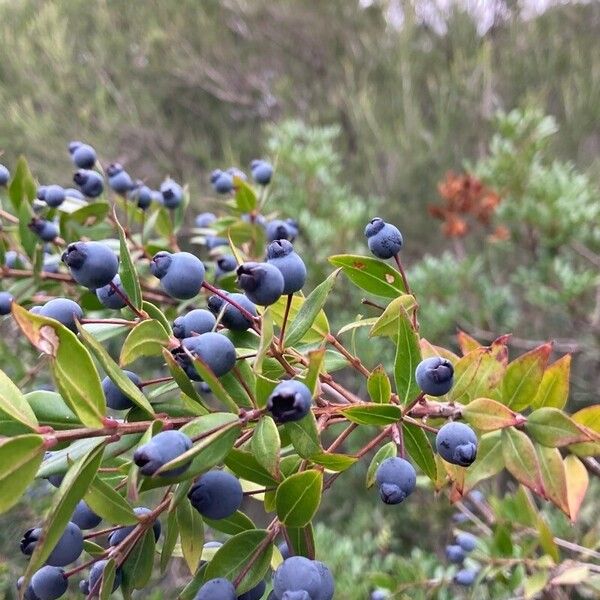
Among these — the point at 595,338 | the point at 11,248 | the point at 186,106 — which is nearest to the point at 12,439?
the point at 11,248

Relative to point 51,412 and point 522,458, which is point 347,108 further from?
point 51,412

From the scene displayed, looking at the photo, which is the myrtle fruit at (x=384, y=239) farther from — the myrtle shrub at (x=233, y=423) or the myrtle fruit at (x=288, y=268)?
the myrtle fruit at (x=288, y=268)

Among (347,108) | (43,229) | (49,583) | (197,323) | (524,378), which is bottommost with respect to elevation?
(49,583)

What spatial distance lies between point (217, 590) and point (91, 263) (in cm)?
28

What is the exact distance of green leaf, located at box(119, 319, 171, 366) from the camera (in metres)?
0.48

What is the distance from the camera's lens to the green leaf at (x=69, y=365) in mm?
432

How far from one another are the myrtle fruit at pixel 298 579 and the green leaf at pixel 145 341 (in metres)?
0.20

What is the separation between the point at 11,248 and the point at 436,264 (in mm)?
1726

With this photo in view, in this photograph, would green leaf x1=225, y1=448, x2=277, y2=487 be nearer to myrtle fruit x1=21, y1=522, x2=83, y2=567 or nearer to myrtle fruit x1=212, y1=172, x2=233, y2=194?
myrtle fruit x1=21, y1=522, x2=83, y2=567

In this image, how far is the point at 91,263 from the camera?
1.68ft

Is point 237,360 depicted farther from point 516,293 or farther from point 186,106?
point 186,106

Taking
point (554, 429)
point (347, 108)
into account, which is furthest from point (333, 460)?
point (347, 108)

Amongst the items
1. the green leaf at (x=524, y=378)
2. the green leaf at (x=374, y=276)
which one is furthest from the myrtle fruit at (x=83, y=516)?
the green leaf at (x=524, y=378)

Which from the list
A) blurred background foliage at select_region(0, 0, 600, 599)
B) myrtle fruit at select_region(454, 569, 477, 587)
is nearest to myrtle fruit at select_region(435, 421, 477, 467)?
myrtle fruit at select_region(454, 569, 477, 587)
